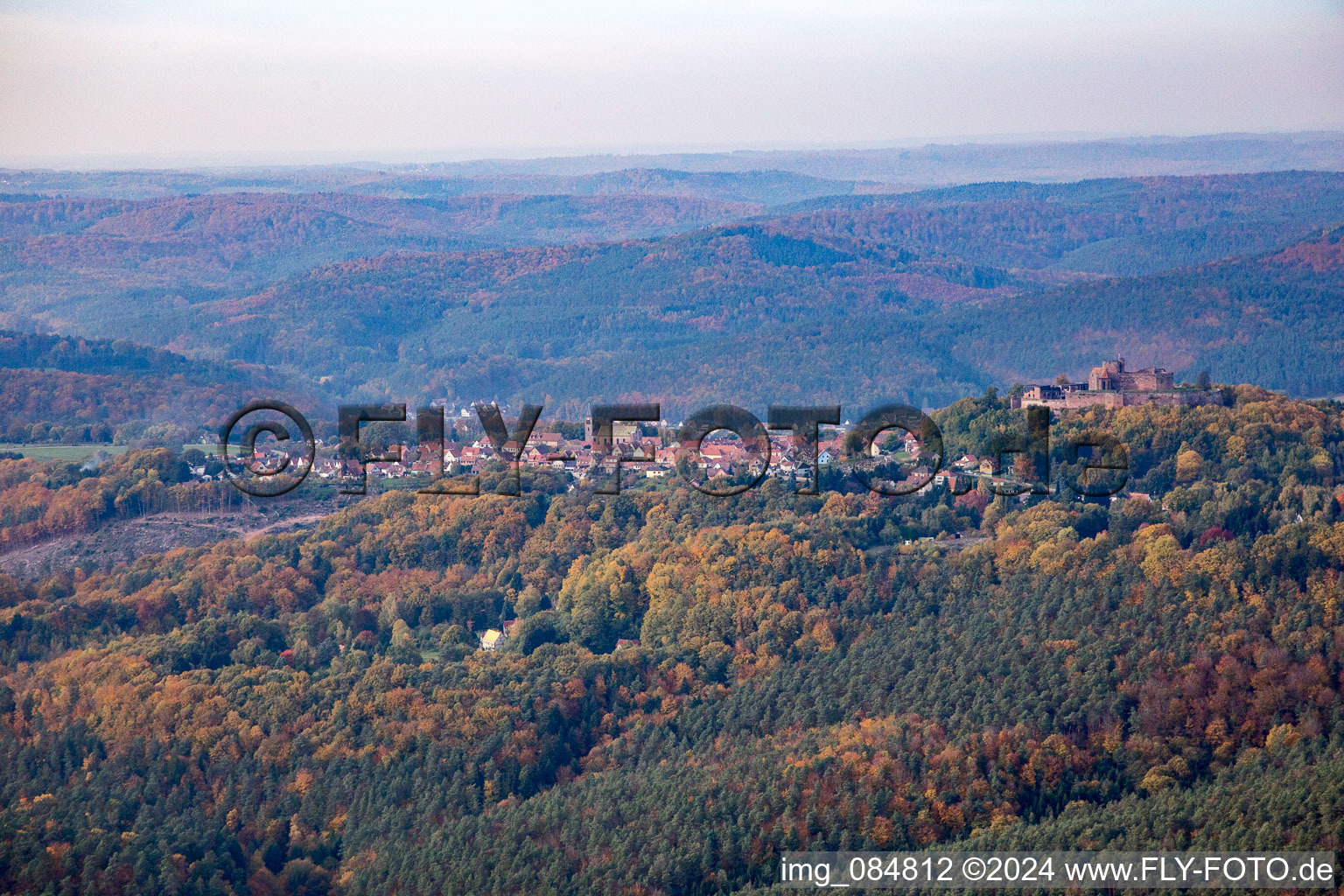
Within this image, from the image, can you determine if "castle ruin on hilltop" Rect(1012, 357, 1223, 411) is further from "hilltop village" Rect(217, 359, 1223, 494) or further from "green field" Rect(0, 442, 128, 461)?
"green field" Rect(0, 442, 128, 461)

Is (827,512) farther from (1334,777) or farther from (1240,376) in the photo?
(1240,376)

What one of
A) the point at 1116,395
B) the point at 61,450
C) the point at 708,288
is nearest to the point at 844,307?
the point at 708,288

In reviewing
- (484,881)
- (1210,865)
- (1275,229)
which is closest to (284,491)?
(484,881)

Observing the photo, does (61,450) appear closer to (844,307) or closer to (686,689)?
(686,689)

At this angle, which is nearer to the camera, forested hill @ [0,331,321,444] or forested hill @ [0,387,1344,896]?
forested hill @ [0,387,1344,896]

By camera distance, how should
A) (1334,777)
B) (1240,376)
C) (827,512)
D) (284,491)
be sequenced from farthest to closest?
(1240,376) < (284,491) < (827,512) < (1334,777)

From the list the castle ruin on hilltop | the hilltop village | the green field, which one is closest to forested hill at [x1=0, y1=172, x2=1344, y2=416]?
the green field

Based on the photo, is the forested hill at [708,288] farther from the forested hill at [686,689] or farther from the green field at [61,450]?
the forested hill at [686,689]
